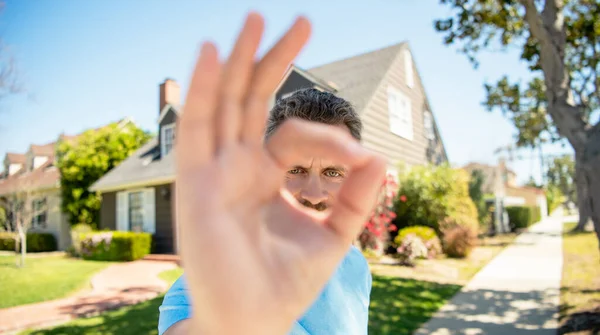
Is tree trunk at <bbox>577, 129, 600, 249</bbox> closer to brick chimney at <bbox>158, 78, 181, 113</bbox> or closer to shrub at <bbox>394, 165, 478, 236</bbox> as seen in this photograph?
shrub at <bbox>394, 165, 478, 236</bbox>

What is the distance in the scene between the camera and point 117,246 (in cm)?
1390

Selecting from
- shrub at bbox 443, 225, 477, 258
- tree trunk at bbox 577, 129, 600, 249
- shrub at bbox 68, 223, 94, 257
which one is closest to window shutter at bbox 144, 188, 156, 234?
shrub at bbox 68, 223, 94, 257

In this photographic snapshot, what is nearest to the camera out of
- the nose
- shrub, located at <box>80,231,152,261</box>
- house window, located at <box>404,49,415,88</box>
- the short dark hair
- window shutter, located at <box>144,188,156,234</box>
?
the nose

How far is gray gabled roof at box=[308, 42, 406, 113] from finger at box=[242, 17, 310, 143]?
38.9 ft

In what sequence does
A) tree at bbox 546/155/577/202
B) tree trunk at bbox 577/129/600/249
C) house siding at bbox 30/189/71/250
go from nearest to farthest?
1. tree trunk at bbox 577/129/600/249
2. house siding at bbox 30/189/71/250
3. tree at bbox 546/155/577/202

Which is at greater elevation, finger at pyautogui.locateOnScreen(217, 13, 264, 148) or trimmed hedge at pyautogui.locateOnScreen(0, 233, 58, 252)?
finger at pyautogui.locateOnScreen(217, 13, 264, 148)

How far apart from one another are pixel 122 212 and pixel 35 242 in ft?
25.9

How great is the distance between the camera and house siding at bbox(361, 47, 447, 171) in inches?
509

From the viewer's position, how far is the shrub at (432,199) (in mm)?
13898

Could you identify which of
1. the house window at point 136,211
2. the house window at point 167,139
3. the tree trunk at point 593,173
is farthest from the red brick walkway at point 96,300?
the tree trunk at point 593,173

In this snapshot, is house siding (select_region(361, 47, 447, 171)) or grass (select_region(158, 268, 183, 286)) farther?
house siding (select_region(361, 47, 447, 171))

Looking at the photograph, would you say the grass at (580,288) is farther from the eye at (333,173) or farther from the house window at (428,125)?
the house window at (428,125)

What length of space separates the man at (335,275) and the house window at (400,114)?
525 inches

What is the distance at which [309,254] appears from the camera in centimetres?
61
